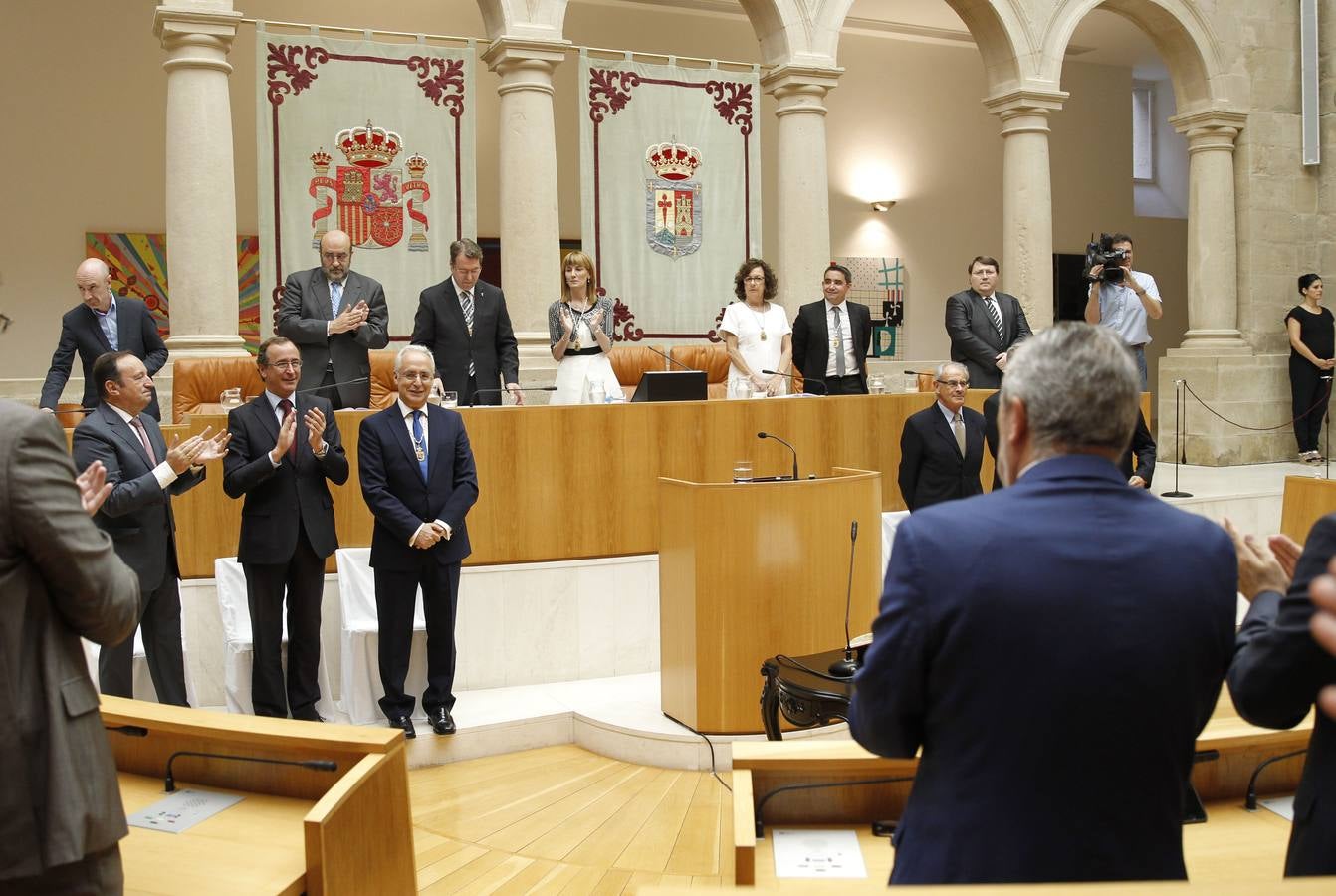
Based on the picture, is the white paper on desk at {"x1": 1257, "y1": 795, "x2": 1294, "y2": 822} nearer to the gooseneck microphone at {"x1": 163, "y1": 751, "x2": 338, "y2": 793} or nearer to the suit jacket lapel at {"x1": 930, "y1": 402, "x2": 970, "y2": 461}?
the gooseneck microphone at {"x1": 163, "y1": 751, "x2": 338, "y2": 793}

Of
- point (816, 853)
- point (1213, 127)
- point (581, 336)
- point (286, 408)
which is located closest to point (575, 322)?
point (581, 336)

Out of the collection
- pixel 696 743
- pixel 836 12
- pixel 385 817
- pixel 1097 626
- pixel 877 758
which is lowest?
pixel 696 743

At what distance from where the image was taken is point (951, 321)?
23.5ft

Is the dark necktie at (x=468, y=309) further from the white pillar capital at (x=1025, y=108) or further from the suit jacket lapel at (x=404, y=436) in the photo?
the white pillar capital at (x=1025, y=108)

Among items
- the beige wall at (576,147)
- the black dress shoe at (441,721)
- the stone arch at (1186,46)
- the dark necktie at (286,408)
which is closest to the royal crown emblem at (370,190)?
the beige wall at (576,147)

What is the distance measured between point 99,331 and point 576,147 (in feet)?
22.6

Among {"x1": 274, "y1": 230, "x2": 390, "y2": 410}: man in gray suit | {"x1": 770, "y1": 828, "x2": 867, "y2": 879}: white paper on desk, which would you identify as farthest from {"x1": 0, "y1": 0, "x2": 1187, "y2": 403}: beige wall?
{"x1": 770, "y1": 828, "x2": 867, "y2": 879}: white paper on desk

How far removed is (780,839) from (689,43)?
11.5 m

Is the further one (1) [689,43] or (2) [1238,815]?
(1) [689,43]

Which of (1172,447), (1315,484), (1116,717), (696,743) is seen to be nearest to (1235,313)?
(1172,447)

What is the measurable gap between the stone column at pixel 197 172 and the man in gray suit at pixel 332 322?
1.81m

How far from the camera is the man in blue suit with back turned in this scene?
4.83ft

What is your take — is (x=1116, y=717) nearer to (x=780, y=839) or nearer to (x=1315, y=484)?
(x=780, y=839)

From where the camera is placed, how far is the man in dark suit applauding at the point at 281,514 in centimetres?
484
